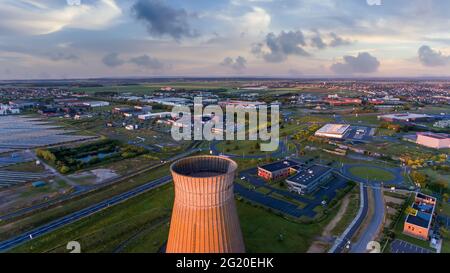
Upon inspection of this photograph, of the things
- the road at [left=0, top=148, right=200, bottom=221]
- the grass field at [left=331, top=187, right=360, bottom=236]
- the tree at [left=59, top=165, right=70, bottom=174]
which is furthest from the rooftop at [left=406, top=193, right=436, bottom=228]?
the tree at [left=59, top=165, right=70, bottom=174]

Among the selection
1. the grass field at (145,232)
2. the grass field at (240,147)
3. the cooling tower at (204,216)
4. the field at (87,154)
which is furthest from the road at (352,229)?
the field at (87,154)

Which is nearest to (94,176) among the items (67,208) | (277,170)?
(67,208)

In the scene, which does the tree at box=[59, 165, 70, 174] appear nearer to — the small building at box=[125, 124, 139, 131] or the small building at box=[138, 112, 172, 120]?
the small building at box=[125, 124, 139, 131]

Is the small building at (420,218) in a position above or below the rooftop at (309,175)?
below

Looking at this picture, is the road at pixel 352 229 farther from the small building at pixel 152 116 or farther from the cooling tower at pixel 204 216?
the small building at pixel 152 116
